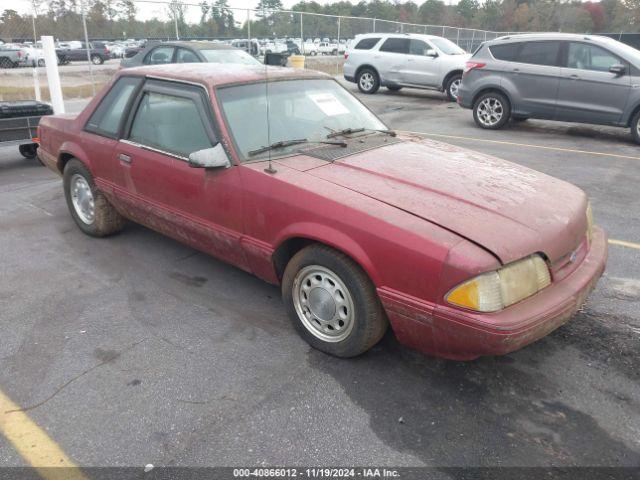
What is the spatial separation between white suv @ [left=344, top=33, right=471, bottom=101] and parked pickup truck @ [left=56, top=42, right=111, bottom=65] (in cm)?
1030

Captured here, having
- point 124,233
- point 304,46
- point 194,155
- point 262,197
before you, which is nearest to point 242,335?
point 262,197

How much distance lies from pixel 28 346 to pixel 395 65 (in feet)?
46.2

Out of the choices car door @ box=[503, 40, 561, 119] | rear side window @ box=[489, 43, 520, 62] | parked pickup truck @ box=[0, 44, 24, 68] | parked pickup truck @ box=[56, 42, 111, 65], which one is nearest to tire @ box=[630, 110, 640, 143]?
car door @ box=[503, 40, 561, 119]

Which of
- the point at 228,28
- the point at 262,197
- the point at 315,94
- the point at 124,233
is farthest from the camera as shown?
the point at 228,28

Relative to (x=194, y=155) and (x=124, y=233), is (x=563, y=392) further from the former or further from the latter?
(x=124, y=233)

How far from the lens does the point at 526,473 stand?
2.30 metres

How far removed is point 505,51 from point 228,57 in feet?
18.5

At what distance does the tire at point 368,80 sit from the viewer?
15906 mm

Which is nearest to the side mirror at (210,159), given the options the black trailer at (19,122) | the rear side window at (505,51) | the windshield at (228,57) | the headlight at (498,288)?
the headlight at (498,288)

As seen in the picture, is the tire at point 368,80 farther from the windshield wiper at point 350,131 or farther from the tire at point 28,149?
the windshield wiper at point 350,131

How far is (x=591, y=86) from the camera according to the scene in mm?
9273

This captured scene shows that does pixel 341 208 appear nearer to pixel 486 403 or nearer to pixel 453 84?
pixel 486 403

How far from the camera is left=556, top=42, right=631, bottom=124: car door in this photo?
9.05 m

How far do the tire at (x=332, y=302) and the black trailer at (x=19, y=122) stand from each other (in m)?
5.63
